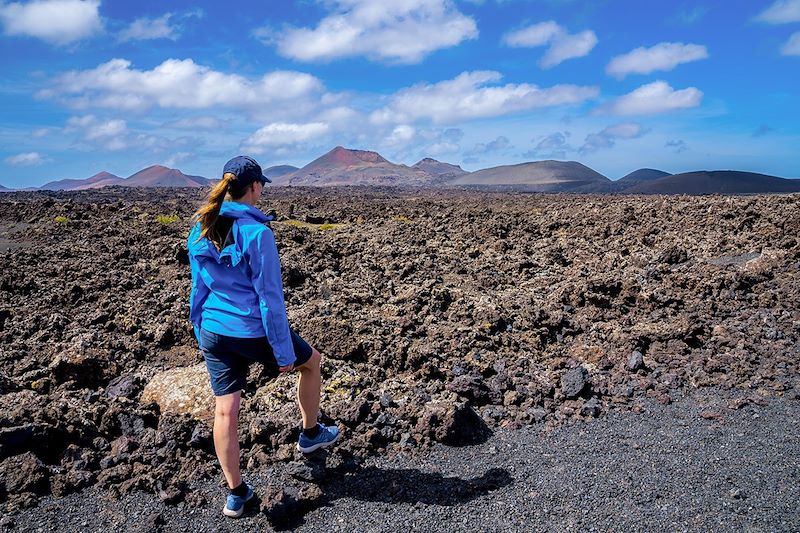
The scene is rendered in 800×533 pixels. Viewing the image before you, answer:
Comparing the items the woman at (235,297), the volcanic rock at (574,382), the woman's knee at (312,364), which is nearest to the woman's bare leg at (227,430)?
the woman at (235,297)

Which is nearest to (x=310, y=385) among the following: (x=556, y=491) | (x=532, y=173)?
(x=556, y=491)

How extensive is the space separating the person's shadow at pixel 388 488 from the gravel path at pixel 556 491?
0.04 feet

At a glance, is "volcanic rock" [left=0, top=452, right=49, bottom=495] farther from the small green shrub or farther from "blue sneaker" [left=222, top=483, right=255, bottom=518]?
the small green shrub

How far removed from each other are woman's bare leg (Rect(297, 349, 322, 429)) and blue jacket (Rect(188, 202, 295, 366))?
16.0 inches

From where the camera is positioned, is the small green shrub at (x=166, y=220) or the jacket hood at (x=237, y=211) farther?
the small green shrub at (x=166, y=220)

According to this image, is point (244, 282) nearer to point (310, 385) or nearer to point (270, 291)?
point (270, 291)

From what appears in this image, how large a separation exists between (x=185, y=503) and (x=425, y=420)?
70.4 inches

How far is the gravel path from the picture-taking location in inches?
141

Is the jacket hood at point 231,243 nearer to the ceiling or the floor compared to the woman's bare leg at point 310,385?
nearer to the ceiling

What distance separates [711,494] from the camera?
3.74m

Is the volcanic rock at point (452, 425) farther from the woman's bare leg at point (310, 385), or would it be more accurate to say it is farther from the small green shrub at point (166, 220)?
the small green shrub at point (166, 220)

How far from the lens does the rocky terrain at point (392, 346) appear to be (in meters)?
4.46

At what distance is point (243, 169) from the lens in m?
3.53

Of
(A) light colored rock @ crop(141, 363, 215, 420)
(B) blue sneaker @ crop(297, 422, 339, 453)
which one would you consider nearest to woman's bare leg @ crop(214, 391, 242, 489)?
(B) blue sneaker @ crop(297, 422, 339, 453)
